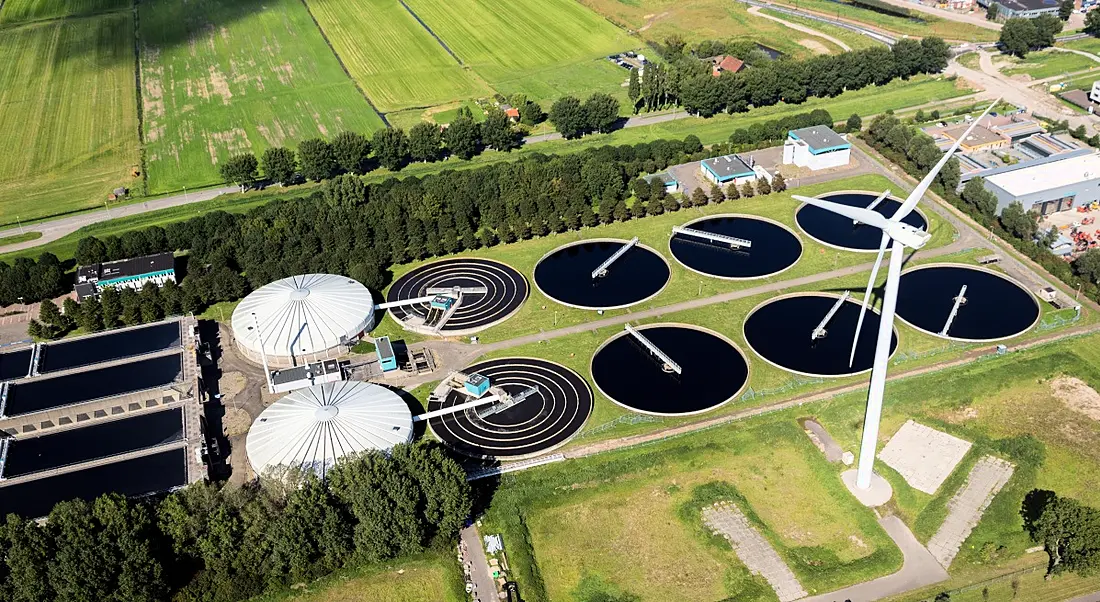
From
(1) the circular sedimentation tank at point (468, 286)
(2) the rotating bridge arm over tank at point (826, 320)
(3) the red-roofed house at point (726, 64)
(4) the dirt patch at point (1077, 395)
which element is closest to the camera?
(4) the dirt patch at point (1077, 395)

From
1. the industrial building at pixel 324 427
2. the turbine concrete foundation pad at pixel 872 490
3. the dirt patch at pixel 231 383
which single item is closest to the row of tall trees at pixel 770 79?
the turbine concrete foundation pad at pixel 872 490

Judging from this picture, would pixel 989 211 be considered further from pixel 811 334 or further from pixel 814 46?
pixel 814 46

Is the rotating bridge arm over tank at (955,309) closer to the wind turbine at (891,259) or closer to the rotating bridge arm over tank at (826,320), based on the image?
the rotating bridge arm over tank at (826,320)

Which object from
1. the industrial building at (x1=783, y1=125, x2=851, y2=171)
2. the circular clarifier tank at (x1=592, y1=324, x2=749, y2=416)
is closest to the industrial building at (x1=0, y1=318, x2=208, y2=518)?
the circular clarifier tank at (x1=592, y1=324, x2=749, y2=416)

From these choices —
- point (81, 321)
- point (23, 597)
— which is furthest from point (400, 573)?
point (81, 321)

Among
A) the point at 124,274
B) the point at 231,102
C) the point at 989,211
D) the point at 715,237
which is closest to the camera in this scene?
the point at 124,274

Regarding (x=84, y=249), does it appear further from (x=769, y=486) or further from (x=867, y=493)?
(x=867, y=493)

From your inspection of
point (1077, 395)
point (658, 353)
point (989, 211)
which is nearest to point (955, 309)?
point (1077, 395)
